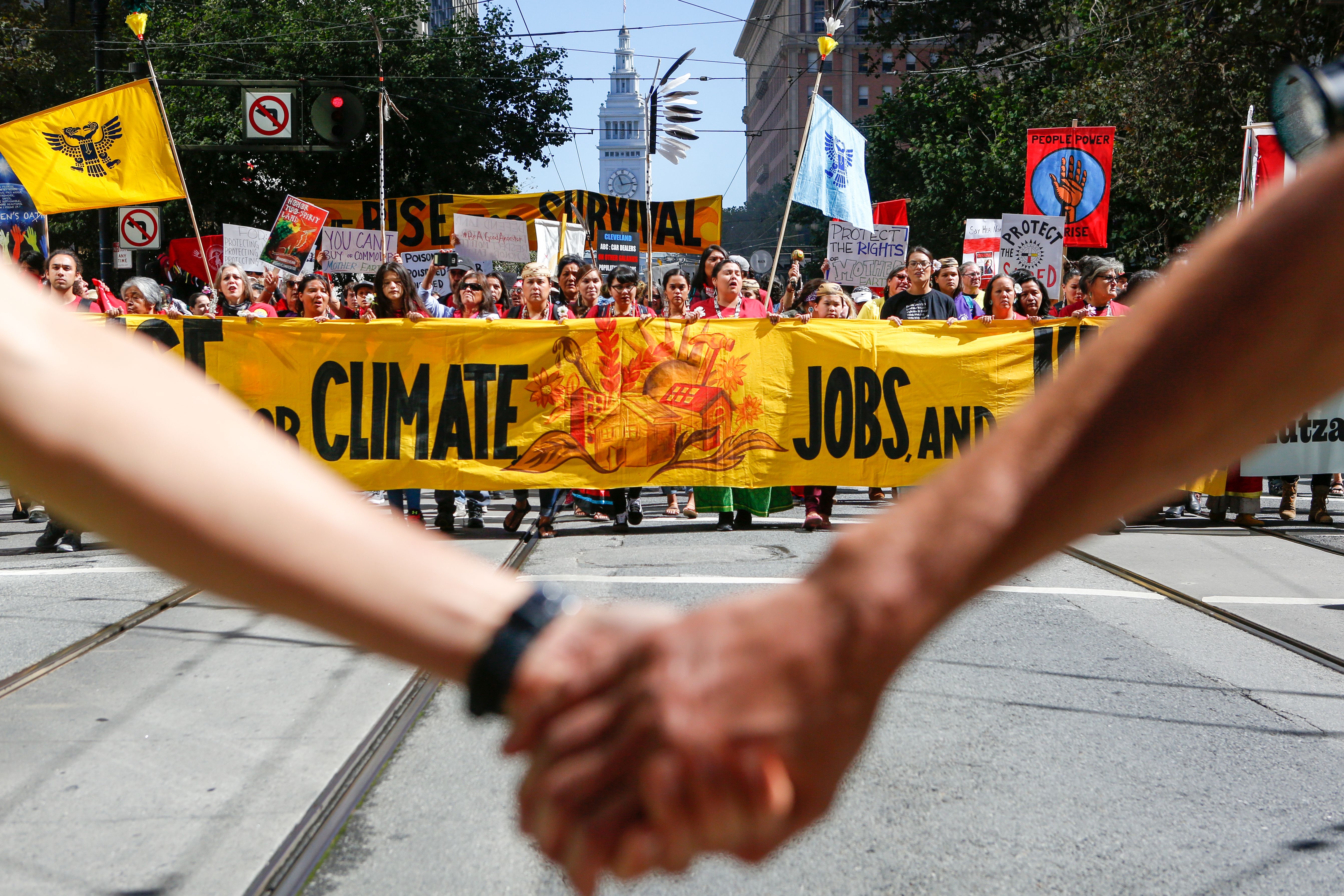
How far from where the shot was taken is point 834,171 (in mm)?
11484

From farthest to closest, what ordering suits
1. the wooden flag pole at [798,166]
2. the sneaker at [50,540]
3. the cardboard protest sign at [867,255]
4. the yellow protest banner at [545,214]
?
the yellow protest banner at [545,214]
the cardboard protest sign at [867,255]
the wooden flag pole at [798,166]
the sneaker at [50,540]

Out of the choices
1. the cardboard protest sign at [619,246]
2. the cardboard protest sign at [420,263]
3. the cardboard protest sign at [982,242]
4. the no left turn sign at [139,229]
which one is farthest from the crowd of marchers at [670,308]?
the no left turn sign at [139,229]

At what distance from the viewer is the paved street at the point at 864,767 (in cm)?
290

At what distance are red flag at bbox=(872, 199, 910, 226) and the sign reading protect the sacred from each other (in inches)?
74.9

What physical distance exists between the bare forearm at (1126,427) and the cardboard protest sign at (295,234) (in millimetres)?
15002

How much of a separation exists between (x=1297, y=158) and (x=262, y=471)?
2.97 ft

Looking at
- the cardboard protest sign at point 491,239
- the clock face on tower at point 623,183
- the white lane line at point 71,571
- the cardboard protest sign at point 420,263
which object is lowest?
the white lane line at point 71,571

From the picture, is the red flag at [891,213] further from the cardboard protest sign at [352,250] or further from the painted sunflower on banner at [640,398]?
the painted sunflower on banner at [640,398]

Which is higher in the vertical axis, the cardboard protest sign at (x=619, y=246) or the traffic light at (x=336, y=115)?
the traffic light at (x=336, y=115)

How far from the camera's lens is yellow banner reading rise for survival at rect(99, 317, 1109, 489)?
8.78m

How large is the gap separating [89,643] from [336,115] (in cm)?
1484

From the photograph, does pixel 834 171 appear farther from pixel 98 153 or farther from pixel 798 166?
pixel 98 153

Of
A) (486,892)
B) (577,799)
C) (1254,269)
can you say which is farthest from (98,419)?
(486,892)

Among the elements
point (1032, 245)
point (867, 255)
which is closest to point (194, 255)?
point (867, 255)
